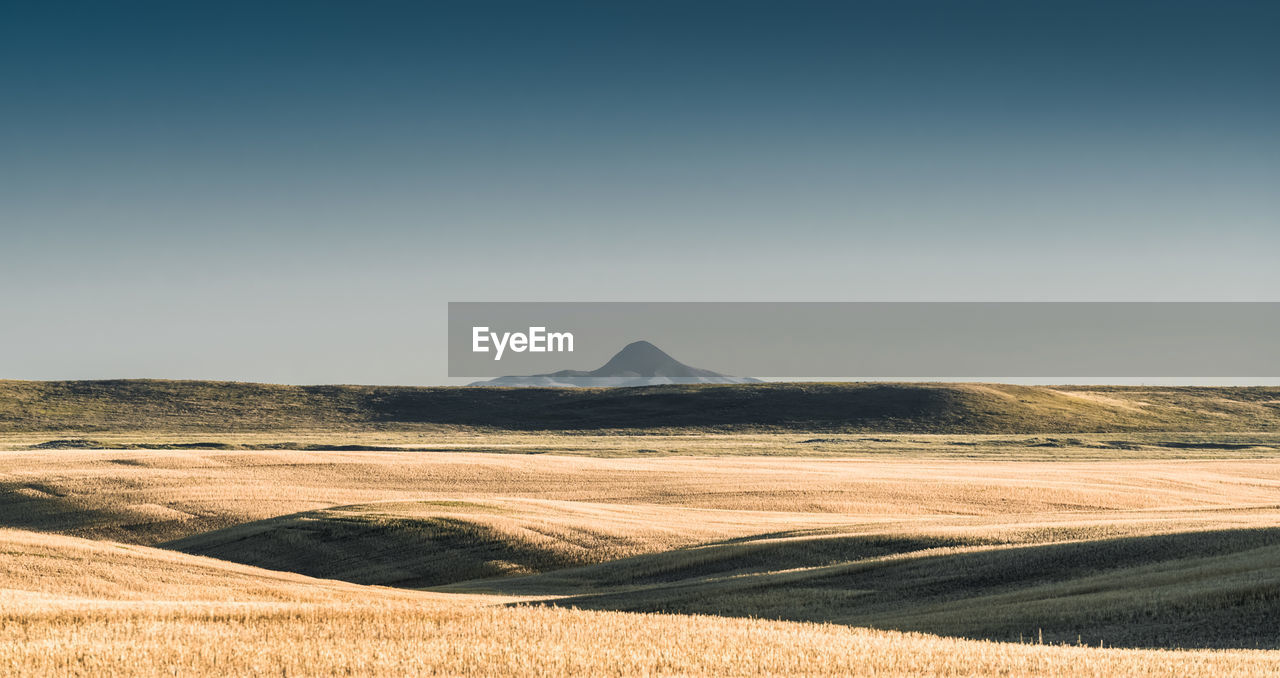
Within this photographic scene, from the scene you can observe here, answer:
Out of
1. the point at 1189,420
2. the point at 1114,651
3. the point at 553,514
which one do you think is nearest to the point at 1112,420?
the point at 1189,420

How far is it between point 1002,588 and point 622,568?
9999mm

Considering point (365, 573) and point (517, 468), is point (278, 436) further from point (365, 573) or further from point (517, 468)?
point (365, 573)

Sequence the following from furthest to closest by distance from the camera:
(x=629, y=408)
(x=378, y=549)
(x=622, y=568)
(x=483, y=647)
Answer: (x=629, y=408) → (x=378, y=549) → (x=622, y=568) → (x=483, y=647)

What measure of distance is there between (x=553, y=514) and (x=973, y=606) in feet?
65.4

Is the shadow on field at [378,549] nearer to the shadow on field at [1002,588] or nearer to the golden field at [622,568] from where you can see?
the golden field at [622,568]

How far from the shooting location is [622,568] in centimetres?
2708

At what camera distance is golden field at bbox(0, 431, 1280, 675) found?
11.4 metres

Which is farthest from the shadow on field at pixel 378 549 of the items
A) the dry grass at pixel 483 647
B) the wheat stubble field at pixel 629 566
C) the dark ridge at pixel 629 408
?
the dark ridge at pixel 629 408

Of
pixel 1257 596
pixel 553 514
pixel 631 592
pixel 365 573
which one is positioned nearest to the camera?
pixel 1257 596

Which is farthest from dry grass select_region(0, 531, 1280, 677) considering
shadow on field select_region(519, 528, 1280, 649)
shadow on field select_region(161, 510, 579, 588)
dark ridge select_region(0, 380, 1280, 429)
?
dark ridge select_region(0, 380, 1280, 429)

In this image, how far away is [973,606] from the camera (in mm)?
17969

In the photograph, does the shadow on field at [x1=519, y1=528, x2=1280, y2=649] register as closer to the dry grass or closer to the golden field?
the golden field

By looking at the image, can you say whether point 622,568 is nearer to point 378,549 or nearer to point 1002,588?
point 378,549

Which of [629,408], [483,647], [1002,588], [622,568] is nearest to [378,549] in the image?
[622,568]
